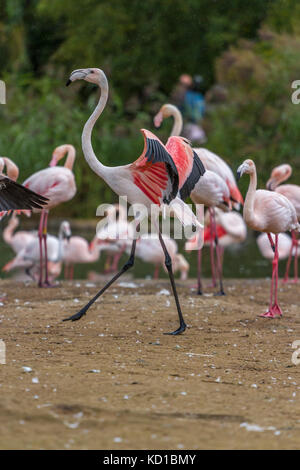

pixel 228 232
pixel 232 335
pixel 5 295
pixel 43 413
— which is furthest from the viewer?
pixel 228 232

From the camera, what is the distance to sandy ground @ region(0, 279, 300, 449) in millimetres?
3076

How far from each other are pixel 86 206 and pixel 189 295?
742 cm

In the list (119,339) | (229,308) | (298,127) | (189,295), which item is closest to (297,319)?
(229,308)

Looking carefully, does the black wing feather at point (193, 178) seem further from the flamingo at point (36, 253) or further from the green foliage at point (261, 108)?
the green foliage at point (261, 108)

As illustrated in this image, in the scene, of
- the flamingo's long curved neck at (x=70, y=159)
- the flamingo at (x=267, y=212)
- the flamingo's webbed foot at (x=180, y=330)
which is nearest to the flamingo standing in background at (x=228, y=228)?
the flamingo's long curved neck at (x=70, y=159)

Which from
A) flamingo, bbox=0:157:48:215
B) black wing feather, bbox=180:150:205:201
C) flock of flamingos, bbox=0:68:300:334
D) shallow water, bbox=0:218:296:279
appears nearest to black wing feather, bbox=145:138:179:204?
flock of flamingos, bbox=0:68:300:334

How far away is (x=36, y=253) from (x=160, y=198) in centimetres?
367

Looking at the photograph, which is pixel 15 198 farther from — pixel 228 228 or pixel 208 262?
pixel 208 262

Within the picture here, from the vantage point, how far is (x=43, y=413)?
3219mm

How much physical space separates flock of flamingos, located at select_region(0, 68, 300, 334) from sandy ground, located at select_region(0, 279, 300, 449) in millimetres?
346

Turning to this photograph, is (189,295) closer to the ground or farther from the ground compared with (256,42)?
closer to the ground

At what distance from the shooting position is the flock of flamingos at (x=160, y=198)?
197 inches

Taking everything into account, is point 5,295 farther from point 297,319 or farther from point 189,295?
point 297,319

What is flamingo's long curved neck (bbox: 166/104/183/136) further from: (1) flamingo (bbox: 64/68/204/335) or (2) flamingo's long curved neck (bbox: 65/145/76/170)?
(1) flamingo (bbox: 64/68/204/335)
